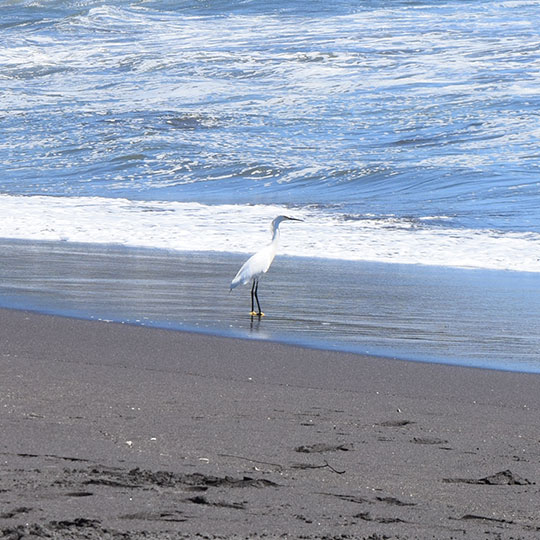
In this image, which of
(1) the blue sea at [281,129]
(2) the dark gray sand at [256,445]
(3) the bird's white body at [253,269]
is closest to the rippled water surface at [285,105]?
(1) the blue sea at [281,129]

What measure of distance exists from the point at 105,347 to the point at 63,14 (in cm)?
3305

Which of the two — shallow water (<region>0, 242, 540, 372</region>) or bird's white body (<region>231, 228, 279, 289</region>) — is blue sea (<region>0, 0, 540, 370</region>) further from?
bird's white body (<region>231, 228, 279, 289</region>)

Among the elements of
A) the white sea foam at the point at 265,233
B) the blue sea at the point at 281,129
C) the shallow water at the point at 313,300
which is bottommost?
the shallow water at the point at 313,300

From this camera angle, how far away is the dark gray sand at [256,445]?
2689 mm

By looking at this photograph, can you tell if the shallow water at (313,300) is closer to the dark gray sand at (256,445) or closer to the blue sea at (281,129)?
the blue sea at (281,129)

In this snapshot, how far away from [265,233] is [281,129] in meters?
10.2

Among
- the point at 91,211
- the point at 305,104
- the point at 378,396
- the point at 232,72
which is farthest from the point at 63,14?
the point at 378,396

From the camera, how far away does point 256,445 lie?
11.4 feet

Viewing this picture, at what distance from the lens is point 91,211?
13531 mm

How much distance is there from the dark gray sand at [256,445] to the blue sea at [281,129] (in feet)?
3.95

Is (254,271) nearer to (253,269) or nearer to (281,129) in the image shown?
(253,269)

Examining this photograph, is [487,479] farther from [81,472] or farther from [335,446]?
[81,472]

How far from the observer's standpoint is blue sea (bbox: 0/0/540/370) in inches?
452

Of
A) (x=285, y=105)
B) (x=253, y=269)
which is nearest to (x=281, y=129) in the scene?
(x=285, y=105)
